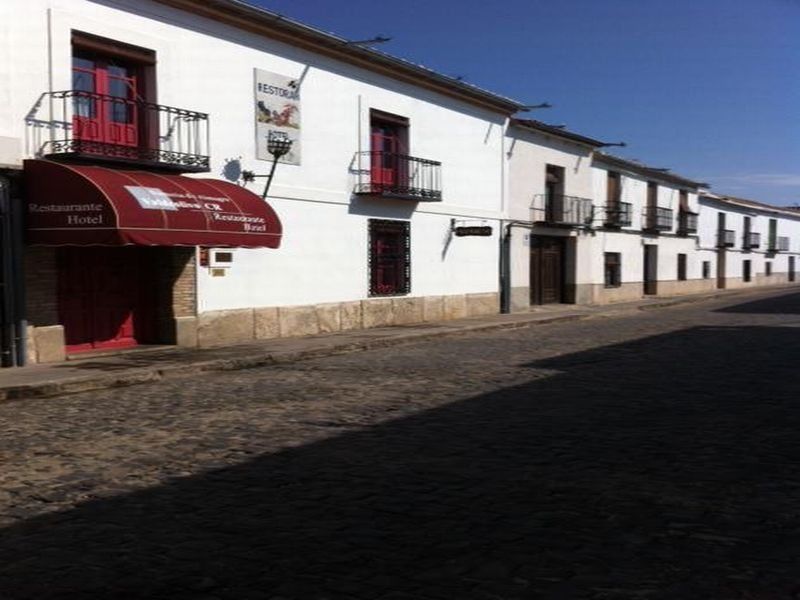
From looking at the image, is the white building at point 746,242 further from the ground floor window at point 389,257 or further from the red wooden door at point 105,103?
the red wooden door at point 105,103

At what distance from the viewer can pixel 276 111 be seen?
16609mm

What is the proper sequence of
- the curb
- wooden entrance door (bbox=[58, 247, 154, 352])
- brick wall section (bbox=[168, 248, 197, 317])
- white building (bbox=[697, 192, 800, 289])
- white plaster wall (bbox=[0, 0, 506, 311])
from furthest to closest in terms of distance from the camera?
white building (bbox=[697, 192, 800, 289]), brick wall section (bbox=[168, 248, 197, 317]), wooden entrance door (bbox=[58, 247, 154, 352]), white plaster wall (bbox=[0, 0, 506, 311]), the curb

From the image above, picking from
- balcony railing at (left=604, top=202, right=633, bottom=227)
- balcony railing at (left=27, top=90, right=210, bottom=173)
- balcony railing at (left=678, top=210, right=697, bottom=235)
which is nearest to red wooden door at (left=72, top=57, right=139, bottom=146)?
balcony railing at (left=27, top=90, right=210, bottom=173)

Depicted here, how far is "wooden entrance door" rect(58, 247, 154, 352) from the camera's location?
1345cm

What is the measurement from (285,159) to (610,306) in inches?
633

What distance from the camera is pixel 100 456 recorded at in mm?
6660

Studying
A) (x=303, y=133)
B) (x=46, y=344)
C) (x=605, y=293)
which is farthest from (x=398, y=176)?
(x=605, y=293)

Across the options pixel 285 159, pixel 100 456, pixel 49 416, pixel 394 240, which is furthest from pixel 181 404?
pixel 394 240

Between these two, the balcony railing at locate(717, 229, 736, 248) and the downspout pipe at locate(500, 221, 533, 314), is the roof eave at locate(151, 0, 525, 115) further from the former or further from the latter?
the balcony railing at locate(717, 229, 736, 248)

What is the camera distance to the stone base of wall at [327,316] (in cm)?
1538

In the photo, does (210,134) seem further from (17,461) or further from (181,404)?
(17,461)

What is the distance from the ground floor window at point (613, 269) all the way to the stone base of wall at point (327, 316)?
9.81 m

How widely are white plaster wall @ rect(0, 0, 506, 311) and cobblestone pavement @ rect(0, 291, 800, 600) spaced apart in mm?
5351


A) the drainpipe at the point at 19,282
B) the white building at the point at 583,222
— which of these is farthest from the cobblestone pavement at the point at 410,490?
the white building at the point at 583,222
